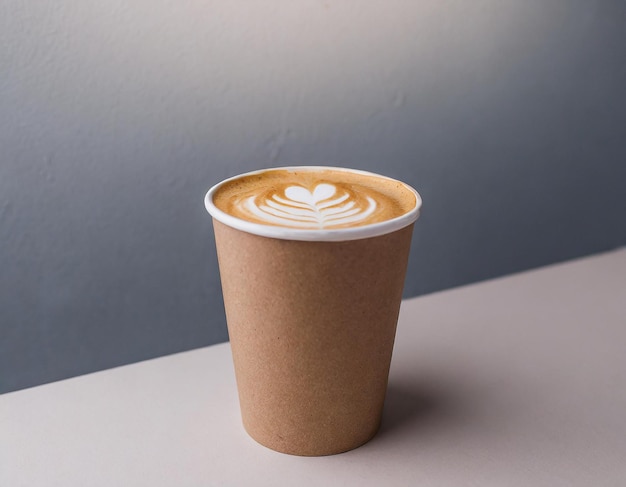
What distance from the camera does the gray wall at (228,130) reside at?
3.64ft

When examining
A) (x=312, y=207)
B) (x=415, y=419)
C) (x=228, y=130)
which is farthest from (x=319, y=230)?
(x=228, y=130)

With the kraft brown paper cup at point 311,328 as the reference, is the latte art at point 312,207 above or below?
above

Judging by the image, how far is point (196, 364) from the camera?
3.48 feet

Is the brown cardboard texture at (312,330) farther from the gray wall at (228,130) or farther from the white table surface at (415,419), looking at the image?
the gray wall at (228,130)

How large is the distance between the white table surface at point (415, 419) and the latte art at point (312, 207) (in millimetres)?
280

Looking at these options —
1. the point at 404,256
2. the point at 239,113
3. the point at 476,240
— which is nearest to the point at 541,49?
the point at 476,240

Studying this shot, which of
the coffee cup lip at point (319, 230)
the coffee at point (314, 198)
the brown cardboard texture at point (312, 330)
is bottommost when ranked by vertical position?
the brown cardboard texture at point (312, 330)

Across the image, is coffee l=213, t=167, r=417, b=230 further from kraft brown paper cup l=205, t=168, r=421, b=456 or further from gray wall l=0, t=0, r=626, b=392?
gray wall l=0, t=0, r=626, b=392

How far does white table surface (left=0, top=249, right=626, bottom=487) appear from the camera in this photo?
32.1 inches

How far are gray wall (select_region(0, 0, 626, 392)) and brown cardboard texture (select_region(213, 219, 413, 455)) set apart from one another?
427 mm

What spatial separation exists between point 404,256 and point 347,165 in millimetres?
545

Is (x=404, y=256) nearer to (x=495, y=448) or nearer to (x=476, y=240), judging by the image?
(x=495, y=448)

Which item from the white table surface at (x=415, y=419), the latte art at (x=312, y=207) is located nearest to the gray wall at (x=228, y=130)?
the white table surface at (x=415, y=419)

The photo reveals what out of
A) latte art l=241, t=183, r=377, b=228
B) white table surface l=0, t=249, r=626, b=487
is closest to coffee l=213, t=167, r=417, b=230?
latte art l=241, t=183, r=377, b=228
